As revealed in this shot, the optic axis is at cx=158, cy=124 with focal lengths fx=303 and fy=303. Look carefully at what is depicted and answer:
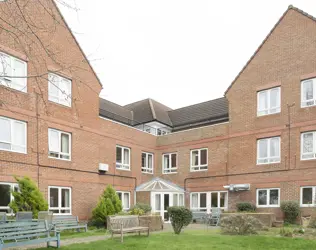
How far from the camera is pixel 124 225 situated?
12359 millimetres

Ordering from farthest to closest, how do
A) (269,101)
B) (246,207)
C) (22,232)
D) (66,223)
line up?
(269,101), (246,207), (66,223), (22,232)

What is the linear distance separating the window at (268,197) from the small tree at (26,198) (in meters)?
12.3

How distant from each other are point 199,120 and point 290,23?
10.3 m

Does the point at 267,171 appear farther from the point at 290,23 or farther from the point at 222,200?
the point at 290,23

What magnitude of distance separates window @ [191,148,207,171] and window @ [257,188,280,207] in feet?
14.0

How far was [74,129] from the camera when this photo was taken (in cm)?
1697

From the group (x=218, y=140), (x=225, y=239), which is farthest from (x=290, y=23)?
(x=225, y=239)

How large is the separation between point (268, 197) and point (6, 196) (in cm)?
1401

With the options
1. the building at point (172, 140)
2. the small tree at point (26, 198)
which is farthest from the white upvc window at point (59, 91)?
the small tree at point (26, 198)

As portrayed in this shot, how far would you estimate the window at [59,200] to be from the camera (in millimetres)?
15398

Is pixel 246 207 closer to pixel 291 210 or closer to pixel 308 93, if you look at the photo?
pixel 291 210

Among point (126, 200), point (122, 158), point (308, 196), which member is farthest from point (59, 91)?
point (308, 196)

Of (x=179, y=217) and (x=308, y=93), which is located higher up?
(x=308, y=93)

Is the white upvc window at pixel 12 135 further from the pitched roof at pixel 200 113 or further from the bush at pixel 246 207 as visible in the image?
the pitched roof at pixel 200 113
